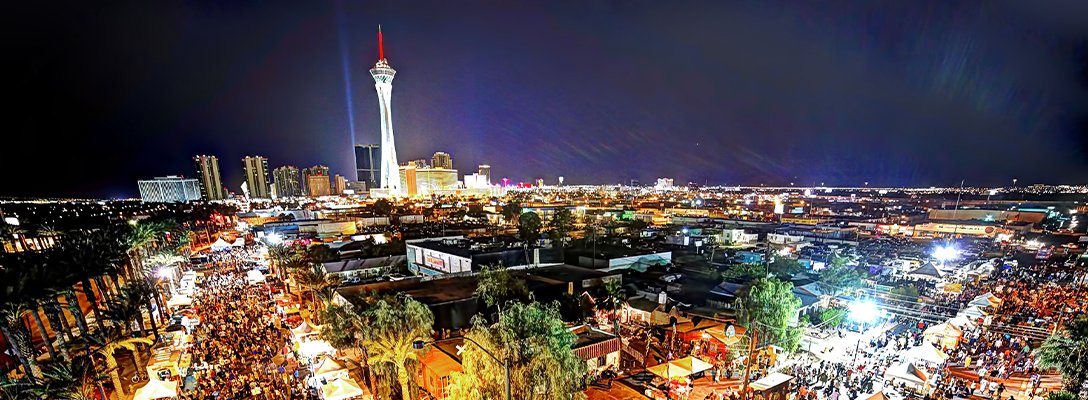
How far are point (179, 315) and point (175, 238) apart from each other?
26472 mm

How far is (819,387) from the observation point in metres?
16.4

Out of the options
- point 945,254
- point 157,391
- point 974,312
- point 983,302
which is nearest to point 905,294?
point 983,302

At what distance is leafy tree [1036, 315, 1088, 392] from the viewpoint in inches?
459

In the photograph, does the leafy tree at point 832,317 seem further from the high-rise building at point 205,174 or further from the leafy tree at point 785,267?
the high-rise building at point 205,174

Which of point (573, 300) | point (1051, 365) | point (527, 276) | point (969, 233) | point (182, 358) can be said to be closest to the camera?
point (1051, 365)

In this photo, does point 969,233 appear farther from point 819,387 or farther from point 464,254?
point 464,254

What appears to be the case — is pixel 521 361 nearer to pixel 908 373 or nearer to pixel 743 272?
pixel 908 373

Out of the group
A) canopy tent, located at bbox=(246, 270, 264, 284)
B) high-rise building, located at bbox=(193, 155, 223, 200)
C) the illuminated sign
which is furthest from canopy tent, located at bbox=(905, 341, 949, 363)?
high-rise building, located at bbox=(193, 155, 223, 200)

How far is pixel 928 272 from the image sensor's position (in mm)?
29016

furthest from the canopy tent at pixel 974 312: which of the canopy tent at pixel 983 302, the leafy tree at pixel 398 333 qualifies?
the leafy tree at pixel 398 333

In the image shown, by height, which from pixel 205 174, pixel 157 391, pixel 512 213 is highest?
pixel 205 174

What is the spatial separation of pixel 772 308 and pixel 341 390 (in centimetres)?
1708

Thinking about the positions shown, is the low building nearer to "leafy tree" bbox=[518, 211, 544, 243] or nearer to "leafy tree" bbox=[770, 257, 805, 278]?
"leafy tree" bbox=[518, 211, 544, 243]

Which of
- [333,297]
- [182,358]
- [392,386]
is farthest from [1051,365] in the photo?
[182,358]
